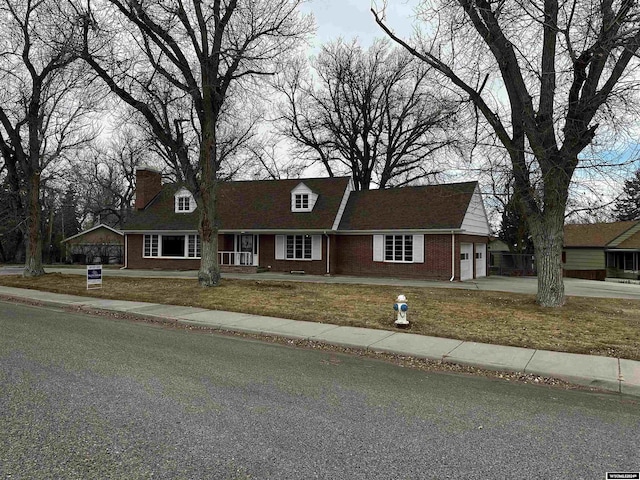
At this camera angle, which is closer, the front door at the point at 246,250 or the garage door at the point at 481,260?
the garage door at the point at 481,260

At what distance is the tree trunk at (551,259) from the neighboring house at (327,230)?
8696 mm

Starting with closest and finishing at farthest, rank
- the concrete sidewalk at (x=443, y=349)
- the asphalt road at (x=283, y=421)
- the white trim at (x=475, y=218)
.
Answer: the asphalt road at (x=283, y=421) → the concrete sidewalk at (x=443, y=349) → the white trim at (x=475, y=218)

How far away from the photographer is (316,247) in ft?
83.4

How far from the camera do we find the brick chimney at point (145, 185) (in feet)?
105

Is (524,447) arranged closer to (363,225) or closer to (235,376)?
(235,376)

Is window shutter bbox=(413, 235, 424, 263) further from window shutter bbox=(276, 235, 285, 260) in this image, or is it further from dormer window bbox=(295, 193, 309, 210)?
window shutter bbox=(276, 235, 285, 260)

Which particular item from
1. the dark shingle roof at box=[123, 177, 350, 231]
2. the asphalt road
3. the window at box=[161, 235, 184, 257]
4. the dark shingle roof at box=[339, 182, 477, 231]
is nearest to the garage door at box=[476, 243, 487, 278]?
the dark shingle roof at box=[339, 182, 477, 231]

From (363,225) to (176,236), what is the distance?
501 inches

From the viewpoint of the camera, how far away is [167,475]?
3344mm

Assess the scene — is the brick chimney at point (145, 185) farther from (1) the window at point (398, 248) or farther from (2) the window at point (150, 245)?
(1) the window at point (398, 248)

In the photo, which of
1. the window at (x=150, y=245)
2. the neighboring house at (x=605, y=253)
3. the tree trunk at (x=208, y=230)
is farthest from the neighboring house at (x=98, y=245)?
the neighboring house at (x=605, y=253)

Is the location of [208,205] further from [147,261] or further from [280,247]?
[147,261]

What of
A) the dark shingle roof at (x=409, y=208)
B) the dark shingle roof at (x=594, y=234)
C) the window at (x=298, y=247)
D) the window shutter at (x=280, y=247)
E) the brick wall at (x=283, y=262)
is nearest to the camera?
the dark shingle roof at (x=409, y=208)

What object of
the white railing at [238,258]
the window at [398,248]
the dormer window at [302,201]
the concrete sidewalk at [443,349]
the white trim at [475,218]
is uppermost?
the dormer window at [302,201]
